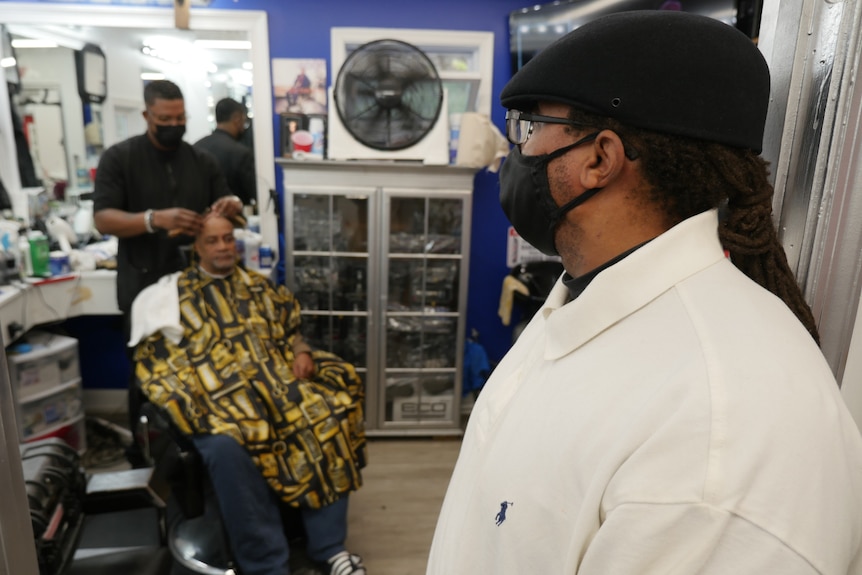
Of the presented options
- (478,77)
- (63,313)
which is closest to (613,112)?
(478,77)

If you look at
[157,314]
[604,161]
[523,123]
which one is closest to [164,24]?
[157,314]

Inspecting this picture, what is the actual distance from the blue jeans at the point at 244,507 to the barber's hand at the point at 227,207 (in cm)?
100

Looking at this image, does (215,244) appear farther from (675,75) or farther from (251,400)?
(675,75)

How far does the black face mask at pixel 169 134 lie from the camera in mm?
2445

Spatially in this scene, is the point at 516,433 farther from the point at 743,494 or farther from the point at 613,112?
the point at 613,112

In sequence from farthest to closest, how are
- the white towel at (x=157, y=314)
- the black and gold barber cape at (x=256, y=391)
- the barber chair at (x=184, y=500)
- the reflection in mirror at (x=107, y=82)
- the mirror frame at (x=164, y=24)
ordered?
the reflection in mirror at (x=107, y=82), the mirror frame at (x=164, y=24), the white towel at (x=157, y=314), the black and gold barber cape at (x=256, y=391), the barber chair at (x=184, y=500)

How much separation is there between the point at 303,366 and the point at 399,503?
816 millimetres

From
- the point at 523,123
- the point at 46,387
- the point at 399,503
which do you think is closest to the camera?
the point at 523,123

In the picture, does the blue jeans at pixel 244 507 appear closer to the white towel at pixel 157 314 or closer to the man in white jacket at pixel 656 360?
the white towel at pixel 157 314

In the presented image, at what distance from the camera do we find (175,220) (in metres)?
2.32

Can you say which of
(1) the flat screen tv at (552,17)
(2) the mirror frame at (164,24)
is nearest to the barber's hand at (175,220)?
(2) the mirror frame at (164,24)

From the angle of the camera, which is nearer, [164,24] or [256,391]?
[256,391]

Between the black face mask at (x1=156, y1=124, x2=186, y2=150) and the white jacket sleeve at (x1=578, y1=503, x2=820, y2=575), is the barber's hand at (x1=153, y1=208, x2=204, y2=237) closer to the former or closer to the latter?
the black face mask at (x1=156, y1=124, x2=186, y2=150)

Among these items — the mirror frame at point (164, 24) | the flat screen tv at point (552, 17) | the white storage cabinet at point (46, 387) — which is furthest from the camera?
the mirror frame at point (164, 24)
